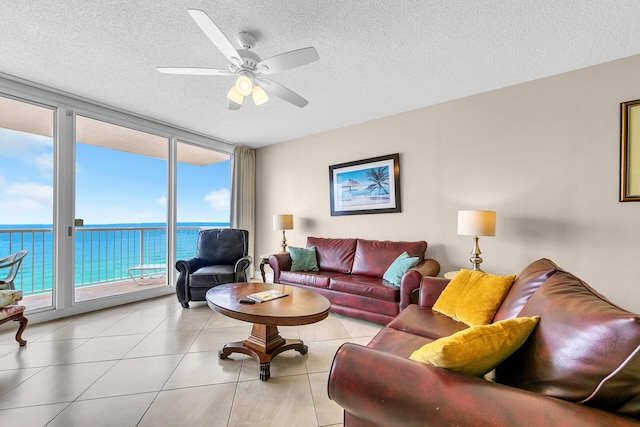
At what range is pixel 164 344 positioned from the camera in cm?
233

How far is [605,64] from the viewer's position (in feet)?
7.78

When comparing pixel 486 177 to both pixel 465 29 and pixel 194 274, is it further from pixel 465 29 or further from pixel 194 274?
pixel 194 274

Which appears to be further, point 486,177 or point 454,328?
point 486,177

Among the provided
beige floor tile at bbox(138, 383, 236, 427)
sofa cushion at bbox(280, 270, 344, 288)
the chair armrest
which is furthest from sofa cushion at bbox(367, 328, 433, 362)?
the chair armrest

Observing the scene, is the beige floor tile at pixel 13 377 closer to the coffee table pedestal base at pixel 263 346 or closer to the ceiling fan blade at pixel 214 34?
the coffee table pedestal base at pixel 263 346

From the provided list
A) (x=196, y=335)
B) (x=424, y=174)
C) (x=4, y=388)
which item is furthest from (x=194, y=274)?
(x=424, y=174)

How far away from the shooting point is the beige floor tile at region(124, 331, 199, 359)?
2.19 m

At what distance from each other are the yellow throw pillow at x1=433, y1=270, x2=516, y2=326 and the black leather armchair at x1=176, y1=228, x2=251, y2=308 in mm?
2417

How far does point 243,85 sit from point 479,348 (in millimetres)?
2096

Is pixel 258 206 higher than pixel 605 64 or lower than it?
lower

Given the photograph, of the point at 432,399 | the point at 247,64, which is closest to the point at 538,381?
the point at 432,399

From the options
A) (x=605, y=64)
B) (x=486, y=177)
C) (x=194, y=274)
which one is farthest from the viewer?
(x=194, y=274)

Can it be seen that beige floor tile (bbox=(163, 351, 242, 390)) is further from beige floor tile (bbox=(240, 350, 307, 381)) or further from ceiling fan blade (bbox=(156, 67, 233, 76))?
ceiling fan blade (bbox=(156, 67, 233, 76))

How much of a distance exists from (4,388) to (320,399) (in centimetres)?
199
